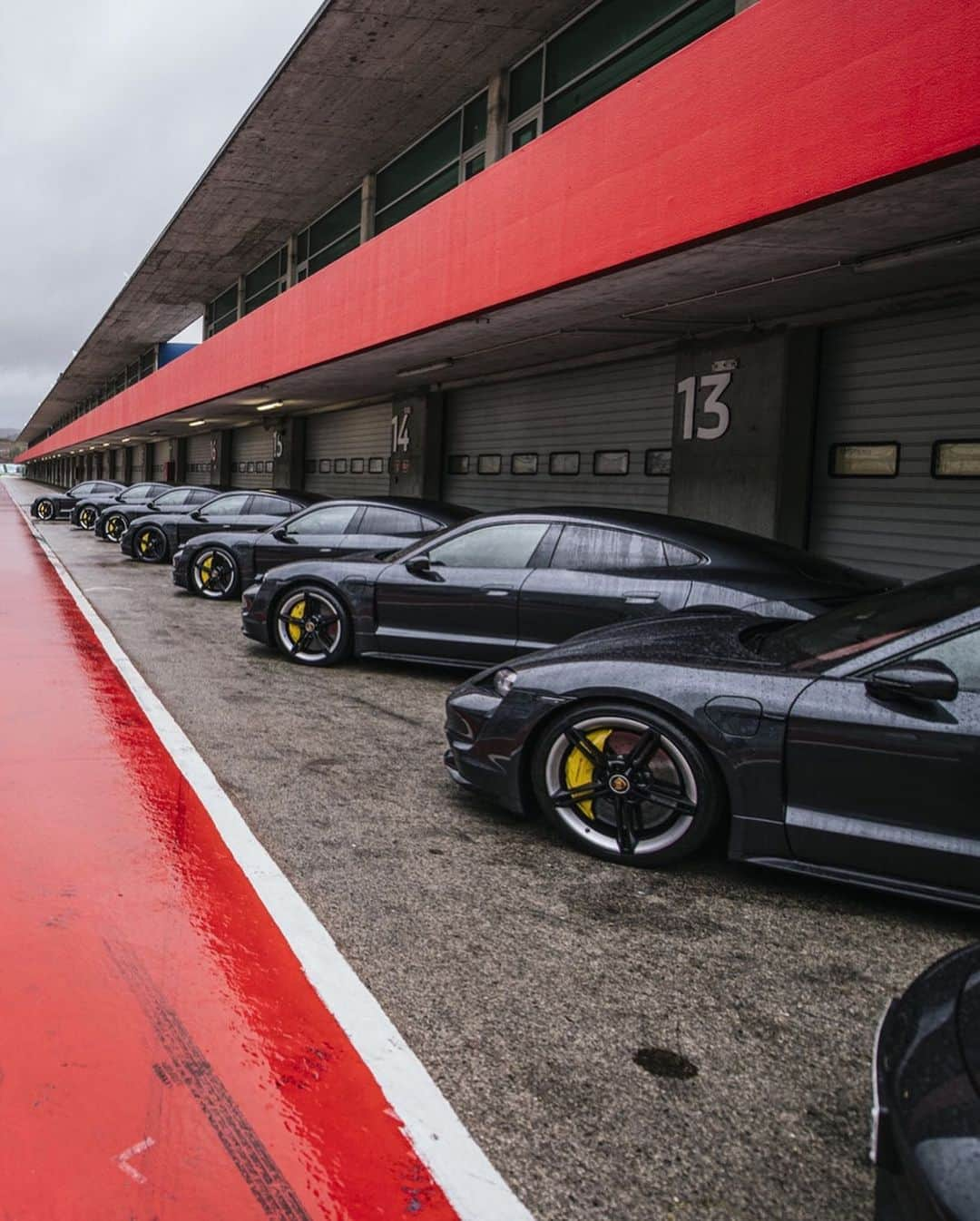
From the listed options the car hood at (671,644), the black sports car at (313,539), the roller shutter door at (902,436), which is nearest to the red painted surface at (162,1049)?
the car hood at (671,644)

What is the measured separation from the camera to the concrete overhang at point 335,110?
12344 millimetres

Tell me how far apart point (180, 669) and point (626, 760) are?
4.93 m

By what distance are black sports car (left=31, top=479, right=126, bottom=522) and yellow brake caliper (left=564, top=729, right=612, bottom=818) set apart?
102ft

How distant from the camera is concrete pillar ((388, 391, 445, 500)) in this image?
57.8ft

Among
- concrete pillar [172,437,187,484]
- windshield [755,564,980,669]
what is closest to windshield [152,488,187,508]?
windshield [755,564,980,669]

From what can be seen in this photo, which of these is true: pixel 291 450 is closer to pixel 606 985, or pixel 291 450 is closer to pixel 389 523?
pixel 389 523

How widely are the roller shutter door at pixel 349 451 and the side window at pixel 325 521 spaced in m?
9.19

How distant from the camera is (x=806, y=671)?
342 cm

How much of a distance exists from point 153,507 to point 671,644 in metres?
19.1

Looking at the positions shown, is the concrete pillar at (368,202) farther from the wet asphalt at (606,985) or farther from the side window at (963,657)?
the side window at (963,657)

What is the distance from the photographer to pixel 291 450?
25016 millimetres

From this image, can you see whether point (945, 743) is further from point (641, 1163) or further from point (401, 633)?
point (401, 633)

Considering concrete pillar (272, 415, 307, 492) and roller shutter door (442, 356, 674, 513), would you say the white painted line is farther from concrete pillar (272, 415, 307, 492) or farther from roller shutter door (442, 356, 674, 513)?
concrete pillar (272, 415, 307, 492)

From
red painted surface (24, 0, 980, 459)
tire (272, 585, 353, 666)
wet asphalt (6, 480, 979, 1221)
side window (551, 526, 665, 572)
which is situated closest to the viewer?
wet asphalt (6, 480, 979, 1221)
